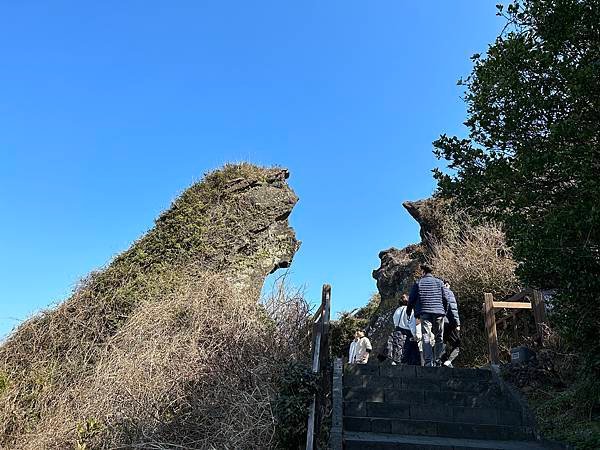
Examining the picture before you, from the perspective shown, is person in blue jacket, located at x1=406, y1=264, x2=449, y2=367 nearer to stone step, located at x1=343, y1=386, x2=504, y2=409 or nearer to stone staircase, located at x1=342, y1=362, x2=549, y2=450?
stone staircase, located at x1=342, y1=362, x2=549, y2=450

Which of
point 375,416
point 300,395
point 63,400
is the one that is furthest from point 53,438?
point 375,416

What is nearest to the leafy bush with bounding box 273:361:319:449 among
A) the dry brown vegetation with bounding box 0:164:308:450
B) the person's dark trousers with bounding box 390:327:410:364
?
the dry brown vegetation with bounding box 0:164:308:450

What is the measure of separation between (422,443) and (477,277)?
8.49 metres

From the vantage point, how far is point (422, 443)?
4.91m

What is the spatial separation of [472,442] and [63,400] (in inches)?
251

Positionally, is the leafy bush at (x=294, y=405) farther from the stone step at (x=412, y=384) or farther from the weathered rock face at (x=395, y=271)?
the weathered rock face at (x=395, y=271)

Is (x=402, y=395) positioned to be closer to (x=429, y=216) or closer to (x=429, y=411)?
(x=429, y=411)

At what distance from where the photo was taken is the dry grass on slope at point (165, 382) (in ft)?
19.9

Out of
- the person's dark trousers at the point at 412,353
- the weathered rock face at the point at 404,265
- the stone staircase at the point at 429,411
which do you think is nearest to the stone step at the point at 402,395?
the stone staircase at the point at 429,411

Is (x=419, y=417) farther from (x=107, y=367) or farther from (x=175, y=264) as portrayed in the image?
(x=175, y=264)

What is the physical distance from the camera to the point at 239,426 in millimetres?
5754

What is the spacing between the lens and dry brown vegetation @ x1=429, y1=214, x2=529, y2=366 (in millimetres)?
11617

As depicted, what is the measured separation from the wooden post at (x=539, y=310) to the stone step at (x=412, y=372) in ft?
7.48

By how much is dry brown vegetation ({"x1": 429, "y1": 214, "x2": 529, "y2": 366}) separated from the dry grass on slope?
20.2 feet
